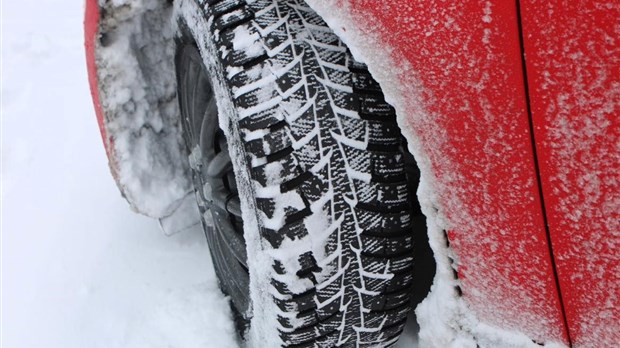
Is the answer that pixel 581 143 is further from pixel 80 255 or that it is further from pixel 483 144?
pixel 80 255

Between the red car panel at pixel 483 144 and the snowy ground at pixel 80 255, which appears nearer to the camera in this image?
the red car panel at pixel 483 144

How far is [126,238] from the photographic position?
231 centimetres

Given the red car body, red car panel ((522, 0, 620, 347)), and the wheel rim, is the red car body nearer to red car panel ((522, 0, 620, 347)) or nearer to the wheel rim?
red car panel ((522, 0, 620, 347))

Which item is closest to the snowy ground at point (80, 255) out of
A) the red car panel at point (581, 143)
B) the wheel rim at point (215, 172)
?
→ the wheel rim at point (215, 172)

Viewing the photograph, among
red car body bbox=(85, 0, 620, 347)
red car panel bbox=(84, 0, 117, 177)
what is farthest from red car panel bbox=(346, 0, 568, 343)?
red car panel bbox=(84, 0, 117, 177)

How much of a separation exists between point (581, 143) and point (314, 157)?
534 millimetres

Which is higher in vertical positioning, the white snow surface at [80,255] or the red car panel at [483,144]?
the red car panel at [483,144]

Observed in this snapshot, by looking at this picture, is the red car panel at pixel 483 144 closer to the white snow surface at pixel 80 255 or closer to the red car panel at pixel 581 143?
the red car panel at pixel 581 143

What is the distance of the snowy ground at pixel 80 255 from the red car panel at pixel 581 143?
0.92 meters

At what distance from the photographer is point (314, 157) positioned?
120 cm

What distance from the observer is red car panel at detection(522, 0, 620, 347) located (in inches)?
28.3

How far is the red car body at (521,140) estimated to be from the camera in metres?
0.75

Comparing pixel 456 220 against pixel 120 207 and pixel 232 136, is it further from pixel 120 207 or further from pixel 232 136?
pixel 120 207

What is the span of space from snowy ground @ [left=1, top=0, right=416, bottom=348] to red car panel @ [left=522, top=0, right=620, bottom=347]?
92 cm
